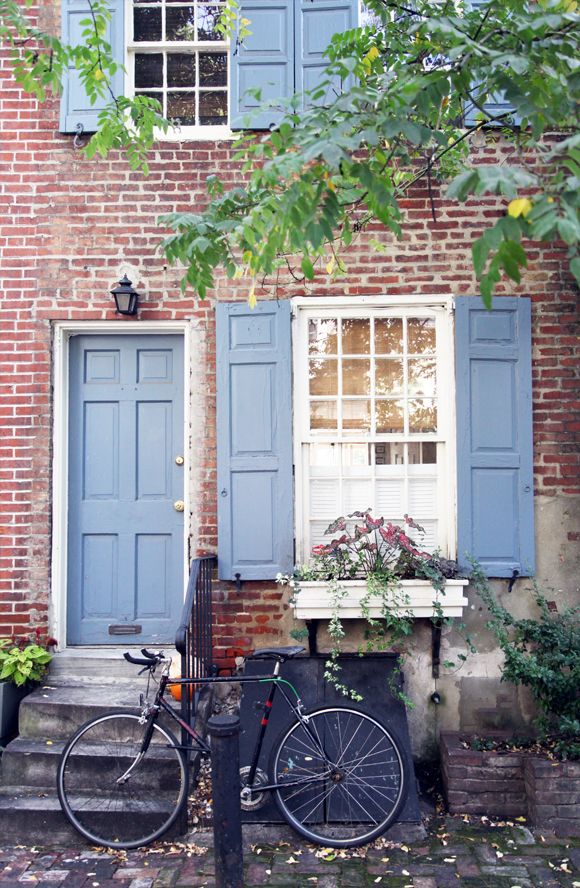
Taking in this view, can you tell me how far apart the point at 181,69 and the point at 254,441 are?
2821mm

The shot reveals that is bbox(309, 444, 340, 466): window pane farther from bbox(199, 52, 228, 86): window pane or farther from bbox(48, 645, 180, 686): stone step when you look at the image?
bbox(199, 52, 228, 86): window pane

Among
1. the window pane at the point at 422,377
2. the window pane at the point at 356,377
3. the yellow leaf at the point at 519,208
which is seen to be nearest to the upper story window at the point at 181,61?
the window pane at the point at 356,377

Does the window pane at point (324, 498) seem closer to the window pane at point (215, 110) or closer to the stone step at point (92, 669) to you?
the stone step at point (92, 669)

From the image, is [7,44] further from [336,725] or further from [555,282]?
[336,725]

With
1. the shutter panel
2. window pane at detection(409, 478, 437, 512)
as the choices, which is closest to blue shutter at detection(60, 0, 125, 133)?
the shutter panel

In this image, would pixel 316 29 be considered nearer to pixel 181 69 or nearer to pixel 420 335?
pixel 181 69

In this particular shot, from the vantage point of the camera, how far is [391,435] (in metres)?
5.25

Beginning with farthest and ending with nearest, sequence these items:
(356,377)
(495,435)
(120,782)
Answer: (356,377), (495,435), (120,782)

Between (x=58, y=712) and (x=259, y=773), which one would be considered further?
(x=58, y=712)

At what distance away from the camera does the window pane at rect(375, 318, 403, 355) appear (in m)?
5.34

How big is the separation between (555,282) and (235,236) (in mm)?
2786

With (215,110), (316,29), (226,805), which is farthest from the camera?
(215,110)

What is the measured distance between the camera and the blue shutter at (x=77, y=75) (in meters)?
5.22

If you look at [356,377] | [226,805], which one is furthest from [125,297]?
[226,805]
